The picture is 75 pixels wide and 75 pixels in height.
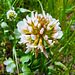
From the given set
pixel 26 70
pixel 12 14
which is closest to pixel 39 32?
pixel 26 70

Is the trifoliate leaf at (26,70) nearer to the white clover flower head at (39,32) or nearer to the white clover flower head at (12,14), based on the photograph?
the white clover flower head at (39,32)

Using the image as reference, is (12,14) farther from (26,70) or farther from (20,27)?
(26,70)

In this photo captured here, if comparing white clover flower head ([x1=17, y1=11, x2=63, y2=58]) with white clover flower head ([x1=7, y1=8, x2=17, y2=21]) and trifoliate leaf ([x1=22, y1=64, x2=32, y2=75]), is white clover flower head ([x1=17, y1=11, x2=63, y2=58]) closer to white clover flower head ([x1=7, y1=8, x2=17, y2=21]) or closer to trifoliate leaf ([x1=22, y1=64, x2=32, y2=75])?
trifoliate leaf ([x1=22, y1=64, x2=32, y2=75])

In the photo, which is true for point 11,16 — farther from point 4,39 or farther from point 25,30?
point 25,30

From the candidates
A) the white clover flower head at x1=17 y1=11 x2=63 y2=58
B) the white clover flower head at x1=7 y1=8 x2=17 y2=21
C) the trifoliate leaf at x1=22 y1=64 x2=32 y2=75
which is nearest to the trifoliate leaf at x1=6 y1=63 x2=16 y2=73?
the trifoliate leaf at x1=22 y1=64 x2=32 y2=75

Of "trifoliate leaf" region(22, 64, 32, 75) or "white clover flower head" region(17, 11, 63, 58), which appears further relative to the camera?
"trifoliate leaf" region(22, 64, 32, 75)

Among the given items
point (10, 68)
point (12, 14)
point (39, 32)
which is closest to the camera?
point (39, 32)

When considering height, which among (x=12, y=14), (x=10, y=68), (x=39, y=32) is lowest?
(x=10, y=68)

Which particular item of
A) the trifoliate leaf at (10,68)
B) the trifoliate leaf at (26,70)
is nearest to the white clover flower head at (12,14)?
the trifoliate leaf at (10,68)

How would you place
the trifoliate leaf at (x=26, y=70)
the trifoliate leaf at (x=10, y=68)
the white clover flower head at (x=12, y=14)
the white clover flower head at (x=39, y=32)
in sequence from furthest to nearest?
the white clover flower head at (x=12, y=14)
the trifoliate leaf at (x=10, y=68)
the trifoliate leaf at (x=26, y=70)
the white clover flower head at (x=39, y=32)

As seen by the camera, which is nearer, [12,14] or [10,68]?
[10,68]

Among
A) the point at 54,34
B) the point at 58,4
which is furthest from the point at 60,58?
the point at 58,4

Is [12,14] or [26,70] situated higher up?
[12,14]
